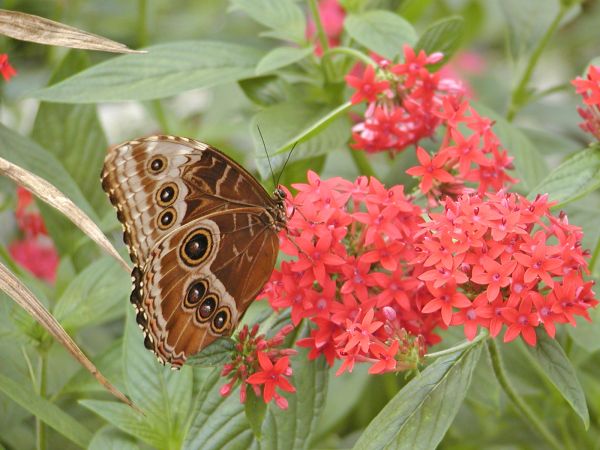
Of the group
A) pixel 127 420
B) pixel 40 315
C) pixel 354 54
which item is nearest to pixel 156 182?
pixel 40 315

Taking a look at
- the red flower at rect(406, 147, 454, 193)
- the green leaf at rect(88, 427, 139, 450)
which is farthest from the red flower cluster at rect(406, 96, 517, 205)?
the green leaf at rect(88, 427, 139, 450)

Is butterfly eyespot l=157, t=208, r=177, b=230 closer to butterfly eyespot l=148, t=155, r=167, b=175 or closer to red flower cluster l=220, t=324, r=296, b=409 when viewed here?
butterfly eyespot l=148, t=155, r=167, b=175

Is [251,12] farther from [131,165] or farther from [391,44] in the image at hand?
[131,165]

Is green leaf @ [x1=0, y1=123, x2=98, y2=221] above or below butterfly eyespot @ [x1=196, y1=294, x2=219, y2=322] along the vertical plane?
above

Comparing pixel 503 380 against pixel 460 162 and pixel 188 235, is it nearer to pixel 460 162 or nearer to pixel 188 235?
pixel 460 162

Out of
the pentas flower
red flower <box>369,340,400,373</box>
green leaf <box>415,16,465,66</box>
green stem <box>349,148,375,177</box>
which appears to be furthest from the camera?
the pentas flower

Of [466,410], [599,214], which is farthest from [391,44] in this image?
[466,410]
